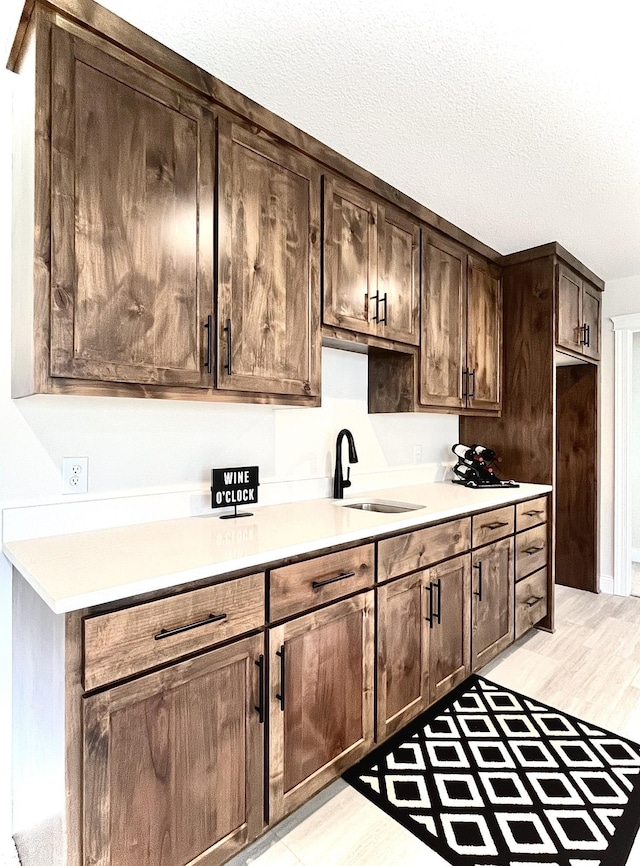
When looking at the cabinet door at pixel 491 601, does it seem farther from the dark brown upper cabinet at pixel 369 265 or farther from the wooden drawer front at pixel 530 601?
the dark brown upper cabinet at pixel 369 265

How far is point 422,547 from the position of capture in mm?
2055

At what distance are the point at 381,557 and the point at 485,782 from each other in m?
0.90

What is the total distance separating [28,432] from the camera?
1596 millimetres

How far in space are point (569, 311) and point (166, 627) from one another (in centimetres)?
319

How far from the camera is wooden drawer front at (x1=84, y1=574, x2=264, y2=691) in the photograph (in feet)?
3.69

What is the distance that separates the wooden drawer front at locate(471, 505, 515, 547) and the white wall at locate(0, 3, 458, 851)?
687 millimetres

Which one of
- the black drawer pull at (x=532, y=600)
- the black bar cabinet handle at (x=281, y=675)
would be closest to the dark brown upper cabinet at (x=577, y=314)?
the black drawer pull at (x=532, y=600)

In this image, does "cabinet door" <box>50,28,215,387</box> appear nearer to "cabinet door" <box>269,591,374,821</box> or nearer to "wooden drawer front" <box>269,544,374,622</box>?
"wooden drawer front" <box>269,544,374,622</box>

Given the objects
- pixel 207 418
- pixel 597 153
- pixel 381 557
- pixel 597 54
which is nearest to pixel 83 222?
pixel 207 418

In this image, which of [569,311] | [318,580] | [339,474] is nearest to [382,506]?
[339,474]

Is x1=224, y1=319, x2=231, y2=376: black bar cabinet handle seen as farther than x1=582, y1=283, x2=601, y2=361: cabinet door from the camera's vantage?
No

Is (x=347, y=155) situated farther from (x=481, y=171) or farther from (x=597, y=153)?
(x=597, y=153)

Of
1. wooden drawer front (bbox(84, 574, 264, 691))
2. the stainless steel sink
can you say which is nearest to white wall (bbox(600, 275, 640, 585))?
the stainless steel sink

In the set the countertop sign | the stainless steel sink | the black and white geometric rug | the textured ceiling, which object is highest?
the textured ceiling
